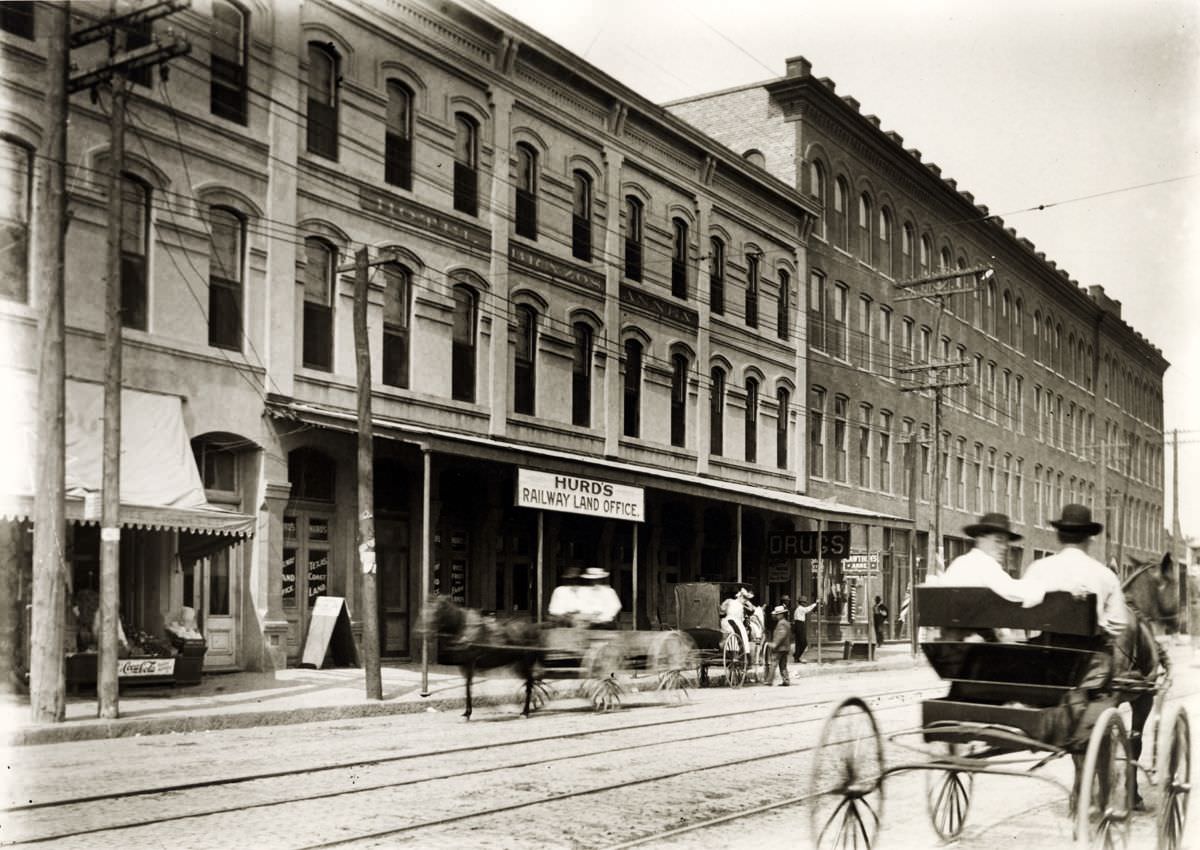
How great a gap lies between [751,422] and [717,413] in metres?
1.91

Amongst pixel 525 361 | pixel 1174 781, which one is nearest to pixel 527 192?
pixel 525 361

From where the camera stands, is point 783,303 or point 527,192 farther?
point 783,303

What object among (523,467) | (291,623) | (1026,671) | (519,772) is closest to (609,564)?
(523,467)

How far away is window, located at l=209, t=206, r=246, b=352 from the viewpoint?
19.6 meters

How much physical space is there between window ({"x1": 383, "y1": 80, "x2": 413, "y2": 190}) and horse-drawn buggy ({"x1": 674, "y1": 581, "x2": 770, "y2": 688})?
931 cm

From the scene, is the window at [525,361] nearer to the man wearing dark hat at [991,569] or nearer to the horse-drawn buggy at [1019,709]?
the man wearing dark hat at [991,569]

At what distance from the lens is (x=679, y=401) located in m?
31.3

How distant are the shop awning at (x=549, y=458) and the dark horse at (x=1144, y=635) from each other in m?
12.1

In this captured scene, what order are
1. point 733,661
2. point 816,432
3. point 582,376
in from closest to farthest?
point 733,661 → point 582,376 → point 816,432

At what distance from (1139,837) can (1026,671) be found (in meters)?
1.98

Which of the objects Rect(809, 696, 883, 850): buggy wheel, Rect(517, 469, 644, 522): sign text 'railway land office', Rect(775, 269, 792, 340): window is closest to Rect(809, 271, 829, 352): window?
Rect(775, 269, 792, 340): window

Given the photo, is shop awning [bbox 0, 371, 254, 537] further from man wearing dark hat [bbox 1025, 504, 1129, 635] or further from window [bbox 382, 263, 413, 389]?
man wearing dark hat [bbox 1025, 504, 1129, 635]

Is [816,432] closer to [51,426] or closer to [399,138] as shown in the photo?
[399,138]

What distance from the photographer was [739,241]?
34094mm
